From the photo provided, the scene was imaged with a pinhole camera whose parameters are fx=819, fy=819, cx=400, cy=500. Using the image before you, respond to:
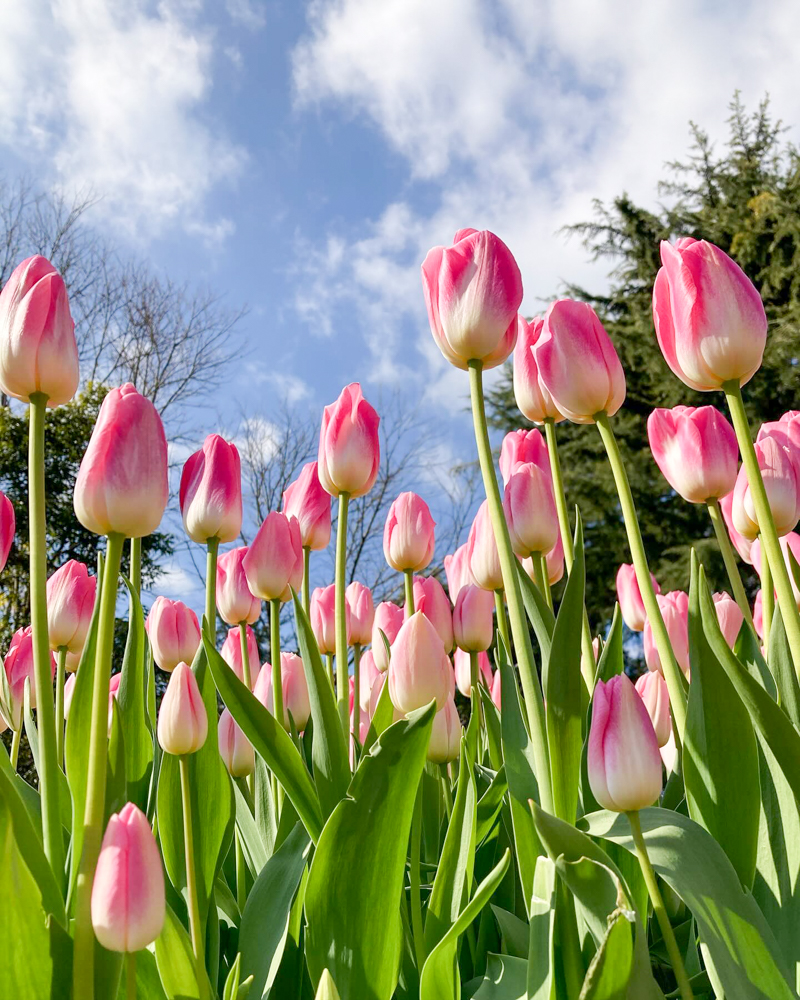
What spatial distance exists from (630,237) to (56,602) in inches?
429

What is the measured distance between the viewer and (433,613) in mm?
1447

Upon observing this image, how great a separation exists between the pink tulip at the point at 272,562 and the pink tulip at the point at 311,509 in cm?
11

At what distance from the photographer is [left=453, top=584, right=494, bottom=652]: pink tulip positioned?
1.41 meters

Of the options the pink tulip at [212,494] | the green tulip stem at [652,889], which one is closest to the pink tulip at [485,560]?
the pink tulip at [212,494]

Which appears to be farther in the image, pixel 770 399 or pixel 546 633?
pixel 770 399

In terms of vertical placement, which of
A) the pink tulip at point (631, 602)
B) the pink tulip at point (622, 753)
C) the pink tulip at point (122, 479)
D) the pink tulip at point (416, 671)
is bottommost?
the pink tulip at point (622, 753)

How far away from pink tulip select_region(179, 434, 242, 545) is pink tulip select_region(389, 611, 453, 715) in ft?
1.01

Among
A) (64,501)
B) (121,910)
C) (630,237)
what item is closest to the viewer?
(121,910)

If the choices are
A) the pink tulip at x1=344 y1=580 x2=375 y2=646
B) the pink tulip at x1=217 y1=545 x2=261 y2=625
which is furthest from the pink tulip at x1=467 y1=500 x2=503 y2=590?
the pink tulip at x1=344 y1=580 x2=375 y2=646

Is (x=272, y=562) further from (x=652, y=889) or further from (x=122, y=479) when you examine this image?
(x=652, y=889)

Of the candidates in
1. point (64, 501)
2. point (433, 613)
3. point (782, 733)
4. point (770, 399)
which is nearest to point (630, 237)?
point (770, 399)

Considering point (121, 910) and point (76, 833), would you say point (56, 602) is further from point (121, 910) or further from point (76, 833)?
point (121, 910)

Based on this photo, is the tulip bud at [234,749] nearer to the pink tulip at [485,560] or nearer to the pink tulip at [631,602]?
the pink tulip at [485,560]

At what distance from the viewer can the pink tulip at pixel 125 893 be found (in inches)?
19.6
